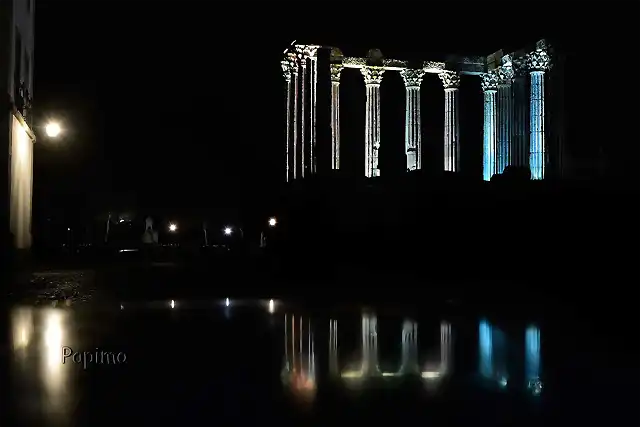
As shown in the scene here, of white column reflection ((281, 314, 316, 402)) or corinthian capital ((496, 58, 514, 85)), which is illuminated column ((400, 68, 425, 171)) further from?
white column reflection ((281, 314, 316, 402))

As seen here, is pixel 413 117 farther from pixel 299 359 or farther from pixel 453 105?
pixel 299 359

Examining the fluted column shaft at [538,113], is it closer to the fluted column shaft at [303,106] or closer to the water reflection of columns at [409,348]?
the fluted column shaft at [303,106]

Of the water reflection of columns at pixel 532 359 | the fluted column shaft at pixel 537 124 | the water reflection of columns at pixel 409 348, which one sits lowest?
the water reflection of columns at pixel 532 359

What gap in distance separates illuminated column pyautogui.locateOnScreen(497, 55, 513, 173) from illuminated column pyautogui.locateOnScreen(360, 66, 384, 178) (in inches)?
280

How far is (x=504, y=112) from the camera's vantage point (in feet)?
130

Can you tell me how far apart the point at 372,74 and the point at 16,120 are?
75.6 ft

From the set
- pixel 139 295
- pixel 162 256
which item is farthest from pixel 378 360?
pixel 162 256

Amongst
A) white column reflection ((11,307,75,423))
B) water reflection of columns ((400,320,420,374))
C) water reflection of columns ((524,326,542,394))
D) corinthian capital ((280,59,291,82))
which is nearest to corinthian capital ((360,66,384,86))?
corinthian capital ((280,59,291,82))

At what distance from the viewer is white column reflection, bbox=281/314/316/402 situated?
6586 millimetres

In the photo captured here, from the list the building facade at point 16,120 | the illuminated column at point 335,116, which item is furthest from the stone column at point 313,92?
the building facade at point 16,120

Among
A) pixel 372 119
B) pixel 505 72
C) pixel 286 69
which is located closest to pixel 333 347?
pixel 286 69

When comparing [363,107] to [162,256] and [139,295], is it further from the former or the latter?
[139,295]

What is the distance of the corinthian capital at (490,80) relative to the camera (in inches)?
1585

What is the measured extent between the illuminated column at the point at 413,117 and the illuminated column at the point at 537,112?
718cm
